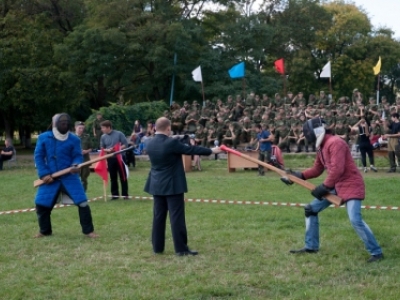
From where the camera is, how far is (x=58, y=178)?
1002 centimetres

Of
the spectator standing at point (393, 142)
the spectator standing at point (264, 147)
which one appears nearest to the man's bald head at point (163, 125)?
the spectator standing at point (264, 147)

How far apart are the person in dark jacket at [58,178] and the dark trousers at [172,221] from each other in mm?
1759

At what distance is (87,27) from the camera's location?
38000 mm

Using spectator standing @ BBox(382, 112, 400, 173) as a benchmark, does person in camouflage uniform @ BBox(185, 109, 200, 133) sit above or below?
above

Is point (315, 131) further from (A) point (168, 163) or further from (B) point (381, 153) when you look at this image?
(B) point (381, 153)

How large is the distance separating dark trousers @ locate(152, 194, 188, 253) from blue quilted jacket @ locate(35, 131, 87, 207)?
186 centimetres

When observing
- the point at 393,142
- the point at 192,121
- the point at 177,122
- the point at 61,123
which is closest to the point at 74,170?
the point at 61,123

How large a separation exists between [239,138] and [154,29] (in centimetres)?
1199

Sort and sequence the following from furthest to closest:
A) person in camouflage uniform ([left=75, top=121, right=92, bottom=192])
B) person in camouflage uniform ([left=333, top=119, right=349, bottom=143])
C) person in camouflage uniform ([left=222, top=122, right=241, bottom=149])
→ person in camouflage uniform ([left=222, top=122, right=241, bottom=149]) < person in camouflage uniform ([left=333, top=119, right=349, bottom=143]) < person in camouflage uniform ([left=75, top=121, right=92, bottom=192])

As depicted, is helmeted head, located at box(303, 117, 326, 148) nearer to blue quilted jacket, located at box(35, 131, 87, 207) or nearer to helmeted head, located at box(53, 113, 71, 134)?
blue quilted jacket, located at box(35, 131, 87, 207)

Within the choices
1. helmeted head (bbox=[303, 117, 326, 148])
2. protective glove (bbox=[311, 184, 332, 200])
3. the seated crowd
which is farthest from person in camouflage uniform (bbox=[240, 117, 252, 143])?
protective glove (bbox=[311, 184, 332, 200])

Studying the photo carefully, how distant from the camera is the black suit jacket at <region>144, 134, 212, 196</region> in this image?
846cm

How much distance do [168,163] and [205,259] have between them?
1.35m

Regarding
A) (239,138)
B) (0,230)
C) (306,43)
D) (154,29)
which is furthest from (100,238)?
(306,43)
